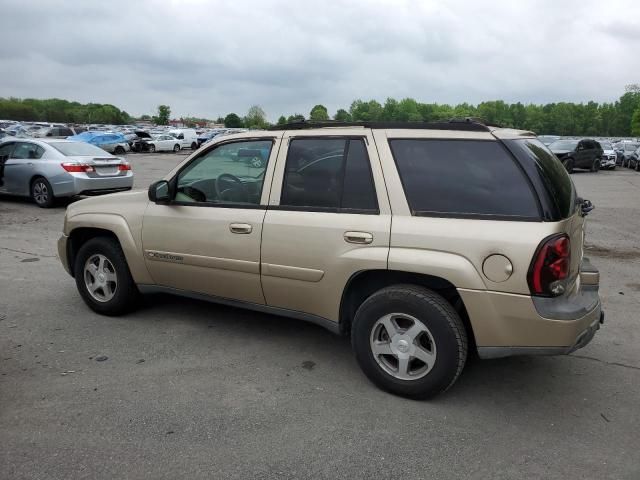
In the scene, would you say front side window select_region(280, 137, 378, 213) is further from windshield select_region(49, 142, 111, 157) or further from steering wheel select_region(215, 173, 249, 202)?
windshield select_region(49, 142, 111, 157)

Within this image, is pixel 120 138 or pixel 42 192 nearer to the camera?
pixel 42 192

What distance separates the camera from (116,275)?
193 inches

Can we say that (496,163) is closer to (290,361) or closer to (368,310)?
(368,310)

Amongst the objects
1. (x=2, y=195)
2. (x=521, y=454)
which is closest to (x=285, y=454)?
(x=521, y=454)

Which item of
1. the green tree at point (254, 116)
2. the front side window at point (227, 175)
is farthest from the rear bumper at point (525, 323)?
the green tree at point (254, 116)

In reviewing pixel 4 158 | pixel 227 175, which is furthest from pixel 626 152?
pixel 227 175

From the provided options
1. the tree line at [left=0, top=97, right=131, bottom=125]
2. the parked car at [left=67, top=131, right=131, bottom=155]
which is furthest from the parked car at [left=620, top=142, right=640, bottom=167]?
the tree line at [left=0, top=97, right=131, bottom=125]

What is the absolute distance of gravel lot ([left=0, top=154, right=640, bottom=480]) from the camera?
114 inches

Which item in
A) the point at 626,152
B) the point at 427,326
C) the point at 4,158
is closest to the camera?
the point at 427,326

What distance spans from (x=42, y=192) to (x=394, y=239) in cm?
1071

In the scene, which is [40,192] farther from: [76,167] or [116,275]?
[116,275]

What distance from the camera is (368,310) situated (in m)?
3.58

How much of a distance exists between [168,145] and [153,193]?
38.2 meters

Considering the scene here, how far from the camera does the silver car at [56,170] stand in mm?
11703
